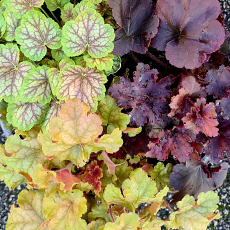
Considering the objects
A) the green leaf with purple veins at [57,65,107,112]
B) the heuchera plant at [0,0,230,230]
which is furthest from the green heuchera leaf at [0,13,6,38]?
the green leaf with purple veins at [57,65,107,112]

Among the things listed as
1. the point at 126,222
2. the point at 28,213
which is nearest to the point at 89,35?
the point at 126,222

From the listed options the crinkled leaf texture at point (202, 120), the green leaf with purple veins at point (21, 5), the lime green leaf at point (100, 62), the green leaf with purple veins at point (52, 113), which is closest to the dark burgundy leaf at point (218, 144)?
the crinkled leaf texture at point (202, 120)

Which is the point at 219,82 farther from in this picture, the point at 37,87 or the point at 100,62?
the point at 37,87

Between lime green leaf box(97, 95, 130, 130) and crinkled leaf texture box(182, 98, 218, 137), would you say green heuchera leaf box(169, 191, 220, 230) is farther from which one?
lime green leaf box(97, 95, 130, 130)

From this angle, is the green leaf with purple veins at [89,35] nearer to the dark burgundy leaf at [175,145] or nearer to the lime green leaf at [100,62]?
the lime green leaf at [100,62]

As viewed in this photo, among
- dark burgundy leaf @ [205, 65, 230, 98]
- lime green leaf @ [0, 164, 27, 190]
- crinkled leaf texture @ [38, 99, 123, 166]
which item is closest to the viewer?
crinkled leaf texture @ [38, 99, 123, 166]
